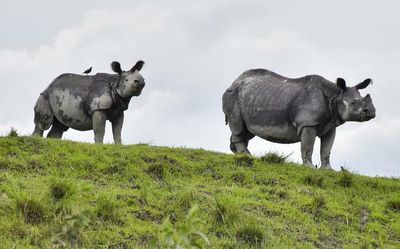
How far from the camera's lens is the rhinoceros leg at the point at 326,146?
Result: 13695 mm

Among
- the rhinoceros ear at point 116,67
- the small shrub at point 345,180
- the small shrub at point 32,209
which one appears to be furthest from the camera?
the rhinoceros ear at point 116,67

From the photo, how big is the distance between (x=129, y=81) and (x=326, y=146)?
445 cm

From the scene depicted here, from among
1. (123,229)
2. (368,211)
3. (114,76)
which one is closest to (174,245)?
(123,229)

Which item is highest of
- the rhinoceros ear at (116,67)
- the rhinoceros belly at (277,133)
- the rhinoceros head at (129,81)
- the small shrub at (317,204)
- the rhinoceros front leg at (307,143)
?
the rhinoceros ear at (116,67)

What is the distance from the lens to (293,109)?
13320 millimetres

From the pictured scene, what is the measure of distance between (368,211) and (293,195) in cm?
117

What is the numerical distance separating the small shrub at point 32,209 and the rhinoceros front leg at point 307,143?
6864 millimetres

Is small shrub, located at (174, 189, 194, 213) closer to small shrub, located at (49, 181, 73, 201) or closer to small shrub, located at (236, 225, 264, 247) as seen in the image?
small shrub, located at (236, 225, 264, 247)

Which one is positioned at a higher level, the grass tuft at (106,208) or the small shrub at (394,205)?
the small shrub at (394,205)

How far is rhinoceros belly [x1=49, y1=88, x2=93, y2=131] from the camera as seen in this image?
14310 millimetres

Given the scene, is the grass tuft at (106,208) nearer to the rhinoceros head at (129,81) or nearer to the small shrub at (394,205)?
the small shrub at (394,205)

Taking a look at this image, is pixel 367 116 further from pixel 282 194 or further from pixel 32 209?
pixel 32 209

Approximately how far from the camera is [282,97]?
13.7 m

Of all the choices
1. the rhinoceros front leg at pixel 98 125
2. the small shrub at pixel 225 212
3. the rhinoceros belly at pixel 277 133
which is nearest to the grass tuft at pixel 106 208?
the small shrub at pixel 225 212
